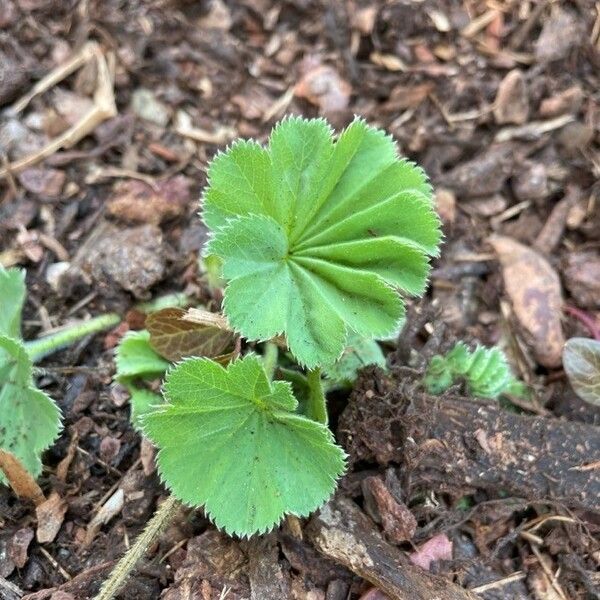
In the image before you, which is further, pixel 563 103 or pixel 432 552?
pixel 563 103

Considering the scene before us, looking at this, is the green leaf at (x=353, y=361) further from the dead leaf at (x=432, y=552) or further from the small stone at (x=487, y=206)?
the small stone at (x=487, y=206)

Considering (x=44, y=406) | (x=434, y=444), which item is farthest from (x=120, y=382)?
(x=434, y=444)

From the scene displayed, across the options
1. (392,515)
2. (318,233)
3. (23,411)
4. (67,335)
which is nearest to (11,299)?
(67,335)

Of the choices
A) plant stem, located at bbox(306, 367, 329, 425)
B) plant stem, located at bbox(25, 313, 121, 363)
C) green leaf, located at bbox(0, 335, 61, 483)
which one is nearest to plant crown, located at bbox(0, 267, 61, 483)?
green leaf, located at bbox(0, 335, 61, 483)

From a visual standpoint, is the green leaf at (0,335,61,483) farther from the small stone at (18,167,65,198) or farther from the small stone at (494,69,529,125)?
the small stone at (494,69,529,125)

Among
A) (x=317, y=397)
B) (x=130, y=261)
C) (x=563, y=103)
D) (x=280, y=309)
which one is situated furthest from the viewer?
(x=563, y=103)

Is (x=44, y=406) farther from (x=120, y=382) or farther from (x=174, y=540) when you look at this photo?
(x=174, y=540)

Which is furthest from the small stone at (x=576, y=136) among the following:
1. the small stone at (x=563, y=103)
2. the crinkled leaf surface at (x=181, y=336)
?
the crinkled leaf surface at (x=181, y=336)

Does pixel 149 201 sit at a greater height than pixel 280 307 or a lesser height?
lesser

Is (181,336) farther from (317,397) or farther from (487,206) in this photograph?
(487,206)
